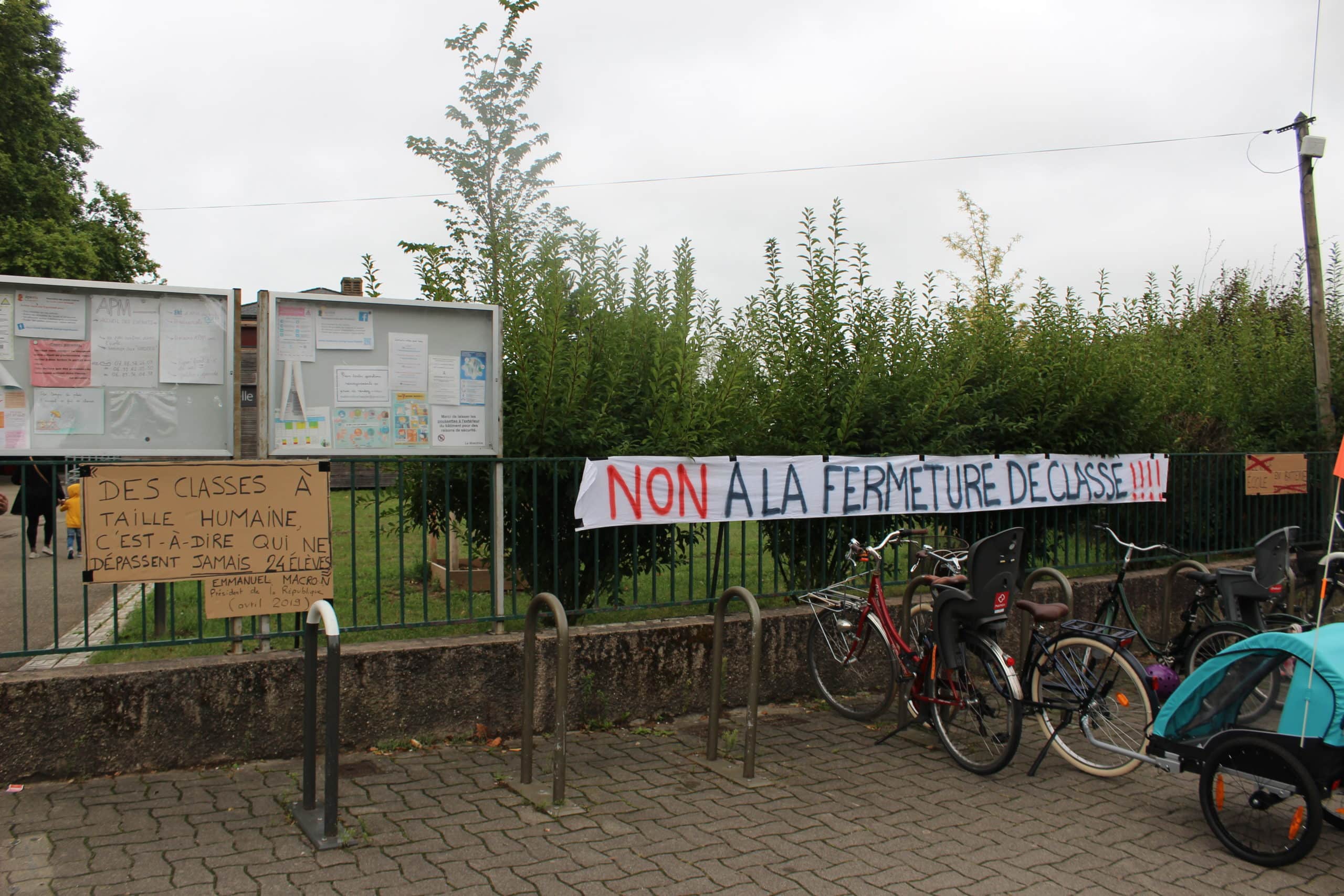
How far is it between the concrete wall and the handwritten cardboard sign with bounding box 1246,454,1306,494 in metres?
6.15

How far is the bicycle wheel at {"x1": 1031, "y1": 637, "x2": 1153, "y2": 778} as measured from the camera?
519 cm

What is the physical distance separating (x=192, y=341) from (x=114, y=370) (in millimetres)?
392

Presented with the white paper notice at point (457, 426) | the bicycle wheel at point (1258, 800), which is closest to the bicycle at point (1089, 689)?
the bicycle wheel at point (1258, 800)

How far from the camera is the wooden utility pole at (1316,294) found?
12367mm

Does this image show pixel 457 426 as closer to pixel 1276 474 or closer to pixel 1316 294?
pixel 1276 474

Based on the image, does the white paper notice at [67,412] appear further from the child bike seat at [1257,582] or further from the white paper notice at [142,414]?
the child bike seat at [1257,582]

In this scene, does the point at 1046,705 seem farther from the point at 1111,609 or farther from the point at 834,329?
the point at 834,329

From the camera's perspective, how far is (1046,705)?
5.43 m

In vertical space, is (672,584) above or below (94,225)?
below

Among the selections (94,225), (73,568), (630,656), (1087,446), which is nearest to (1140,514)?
(1087,446)

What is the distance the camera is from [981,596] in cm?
532

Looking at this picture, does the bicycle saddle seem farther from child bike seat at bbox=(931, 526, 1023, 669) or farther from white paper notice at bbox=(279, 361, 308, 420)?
white paper notice at bbox=(279, 361, 308, 420)

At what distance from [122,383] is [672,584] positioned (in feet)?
11.0

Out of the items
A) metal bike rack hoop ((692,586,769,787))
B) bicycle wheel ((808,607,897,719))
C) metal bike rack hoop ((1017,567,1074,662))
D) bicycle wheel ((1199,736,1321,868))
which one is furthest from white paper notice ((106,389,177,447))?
bicycle wheel ((1199,736,1321,868))
